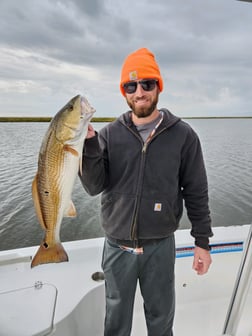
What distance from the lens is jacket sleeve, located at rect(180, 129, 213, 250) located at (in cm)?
155

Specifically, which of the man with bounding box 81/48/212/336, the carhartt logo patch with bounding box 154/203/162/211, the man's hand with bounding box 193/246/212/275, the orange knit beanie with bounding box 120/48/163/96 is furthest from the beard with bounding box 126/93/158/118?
the man's hand with bounding box 193/246/212/275

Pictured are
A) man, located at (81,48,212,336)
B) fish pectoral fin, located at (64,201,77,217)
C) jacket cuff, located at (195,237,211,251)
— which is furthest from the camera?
jacket cuff, located at (195,237,211,251)

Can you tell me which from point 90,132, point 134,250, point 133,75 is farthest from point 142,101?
point 134,250

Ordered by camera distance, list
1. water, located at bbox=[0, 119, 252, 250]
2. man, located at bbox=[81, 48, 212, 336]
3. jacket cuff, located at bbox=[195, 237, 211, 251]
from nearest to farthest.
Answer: man, located at bbox=[81, 48, 212, 336]
jacket cuff, located at bbox=[195, 237, 211, 251]
water, located at bbox=[0, 119, 252, 250]

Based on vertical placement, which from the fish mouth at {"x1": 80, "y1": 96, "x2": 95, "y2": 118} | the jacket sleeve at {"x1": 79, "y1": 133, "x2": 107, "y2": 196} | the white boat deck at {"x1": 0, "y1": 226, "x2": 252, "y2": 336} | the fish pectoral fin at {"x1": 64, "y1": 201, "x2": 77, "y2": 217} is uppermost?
the fish mouth at {"x1": 80, "y1": 96, "x2": 95, "y2": 118}

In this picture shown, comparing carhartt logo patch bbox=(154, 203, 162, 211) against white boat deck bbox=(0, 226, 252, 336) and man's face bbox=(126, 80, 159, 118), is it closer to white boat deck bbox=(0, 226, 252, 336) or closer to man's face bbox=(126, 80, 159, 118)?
man's face bbox=(126, 80, 159, 118)

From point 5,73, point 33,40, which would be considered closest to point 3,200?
point 5,73

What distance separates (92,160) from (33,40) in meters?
2.19

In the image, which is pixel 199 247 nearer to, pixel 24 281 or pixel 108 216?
pixel 108 216

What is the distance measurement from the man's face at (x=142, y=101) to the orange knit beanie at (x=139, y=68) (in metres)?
0.06

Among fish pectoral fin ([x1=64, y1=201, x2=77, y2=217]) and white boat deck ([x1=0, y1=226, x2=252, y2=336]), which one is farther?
white boat deck ([x1=0, y1=226, x2=252, y2=336])

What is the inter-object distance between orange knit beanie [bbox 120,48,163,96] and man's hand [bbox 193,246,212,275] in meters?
1.19

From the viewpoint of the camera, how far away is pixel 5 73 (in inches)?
115

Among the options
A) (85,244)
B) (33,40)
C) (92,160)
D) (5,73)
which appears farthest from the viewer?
(5,73)
